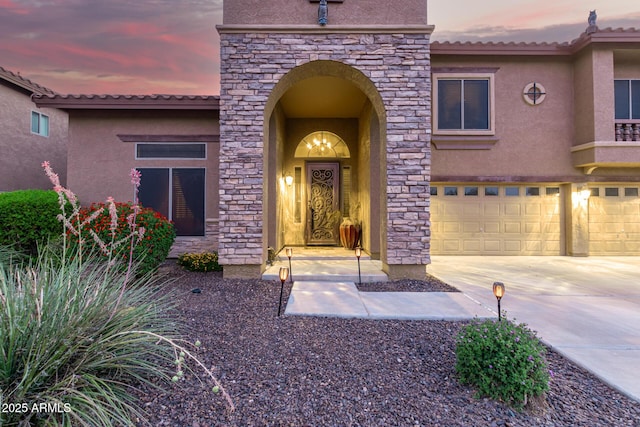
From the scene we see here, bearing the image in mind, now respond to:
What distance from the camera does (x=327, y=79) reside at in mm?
7129

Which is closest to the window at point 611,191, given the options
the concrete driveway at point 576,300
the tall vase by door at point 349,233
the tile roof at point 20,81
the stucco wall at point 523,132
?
the stucco wall at point 523,132

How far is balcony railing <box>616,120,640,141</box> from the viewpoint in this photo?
8.74 meters

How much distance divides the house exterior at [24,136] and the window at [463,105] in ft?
39.0

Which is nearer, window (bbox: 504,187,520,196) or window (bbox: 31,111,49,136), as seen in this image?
window (bbox: 504,187,520,196)

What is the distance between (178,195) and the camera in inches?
320

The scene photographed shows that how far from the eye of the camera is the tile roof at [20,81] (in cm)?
929

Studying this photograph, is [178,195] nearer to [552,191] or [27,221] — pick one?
[27,221]

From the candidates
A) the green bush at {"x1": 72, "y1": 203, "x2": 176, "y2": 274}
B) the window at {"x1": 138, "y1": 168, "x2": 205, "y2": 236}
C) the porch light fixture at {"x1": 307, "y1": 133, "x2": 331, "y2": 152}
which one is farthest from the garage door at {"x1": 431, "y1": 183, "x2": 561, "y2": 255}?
the green bush at {"x1": 72, "y1": 203, "x2": 176, "y2": 274}

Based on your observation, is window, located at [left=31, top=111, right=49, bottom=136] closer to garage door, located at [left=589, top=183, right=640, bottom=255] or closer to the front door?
the front door

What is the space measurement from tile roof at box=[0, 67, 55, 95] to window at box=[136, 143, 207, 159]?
17.4 ft

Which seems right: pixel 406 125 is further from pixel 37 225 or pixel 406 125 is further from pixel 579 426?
pixel 37 225

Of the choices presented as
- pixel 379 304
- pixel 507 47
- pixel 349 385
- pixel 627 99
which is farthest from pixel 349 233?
pixel 627 99

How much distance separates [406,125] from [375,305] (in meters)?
3.46

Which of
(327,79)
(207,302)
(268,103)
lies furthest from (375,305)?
(327,79)
